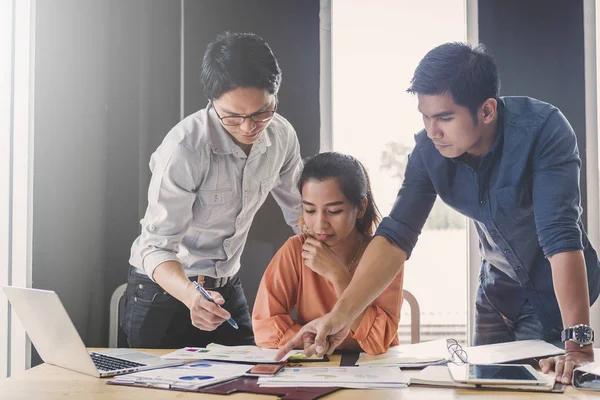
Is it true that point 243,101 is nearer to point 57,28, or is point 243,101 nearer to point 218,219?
point 218,219

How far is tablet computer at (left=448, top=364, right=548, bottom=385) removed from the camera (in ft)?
3.54

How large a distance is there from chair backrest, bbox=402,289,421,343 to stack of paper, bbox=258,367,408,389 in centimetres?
73

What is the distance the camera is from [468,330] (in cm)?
230

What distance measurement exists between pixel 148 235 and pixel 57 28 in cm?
83

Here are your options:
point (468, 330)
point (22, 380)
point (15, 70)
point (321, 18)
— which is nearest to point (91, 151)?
point (15, 70)

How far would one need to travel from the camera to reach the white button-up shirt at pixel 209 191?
175 cm

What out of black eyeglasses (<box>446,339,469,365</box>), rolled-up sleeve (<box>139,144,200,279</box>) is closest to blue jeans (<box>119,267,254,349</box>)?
rolled-up sleeve (<box>139,144,200,279</box>)

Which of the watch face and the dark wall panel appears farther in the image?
the dark wall panel

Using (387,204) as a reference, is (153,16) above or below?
above

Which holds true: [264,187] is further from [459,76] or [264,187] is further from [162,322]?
[459,76]

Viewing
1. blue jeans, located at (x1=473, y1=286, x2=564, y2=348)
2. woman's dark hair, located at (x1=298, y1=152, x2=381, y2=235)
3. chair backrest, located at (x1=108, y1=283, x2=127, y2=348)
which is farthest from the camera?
chair backrest, located at (x1=108, y1=283, x2=127, y2=348)

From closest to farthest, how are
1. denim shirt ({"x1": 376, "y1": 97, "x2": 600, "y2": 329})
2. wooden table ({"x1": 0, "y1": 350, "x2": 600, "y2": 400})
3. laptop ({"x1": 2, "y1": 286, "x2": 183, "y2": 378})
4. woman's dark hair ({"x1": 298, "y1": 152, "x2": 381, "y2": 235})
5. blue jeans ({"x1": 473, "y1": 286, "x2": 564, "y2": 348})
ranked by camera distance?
wooden table ({"x1": 0, "y1": 350, "x2": 600, "y2": 400}), laptop ({"x1": 2, "y1": 286, "x2": 183, "y2": 378}), denim shirt ({"x1": 376, "y1": 97, "x2": 600, "y2": 329}), blue jeans ({"x1": 473, "y1": 286, "x2": 564, "y2": 348}), woman's dark hair ({"x1": 298, "y1": 152, "x2": 381, "y2": 235})

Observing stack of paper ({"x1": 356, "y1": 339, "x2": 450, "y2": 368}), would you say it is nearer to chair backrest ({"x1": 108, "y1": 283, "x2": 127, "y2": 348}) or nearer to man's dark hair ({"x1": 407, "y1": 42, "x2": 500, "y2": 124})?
man's dark hair ({"x1": 407, "y1": 42, "x2": 500, "y2": 124})

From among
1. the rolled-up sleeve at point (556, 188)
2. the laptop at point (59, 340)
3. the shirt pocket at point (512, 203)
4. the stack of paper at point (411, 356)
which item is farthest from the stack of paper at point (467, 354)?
the laptop at point (59, 340)
